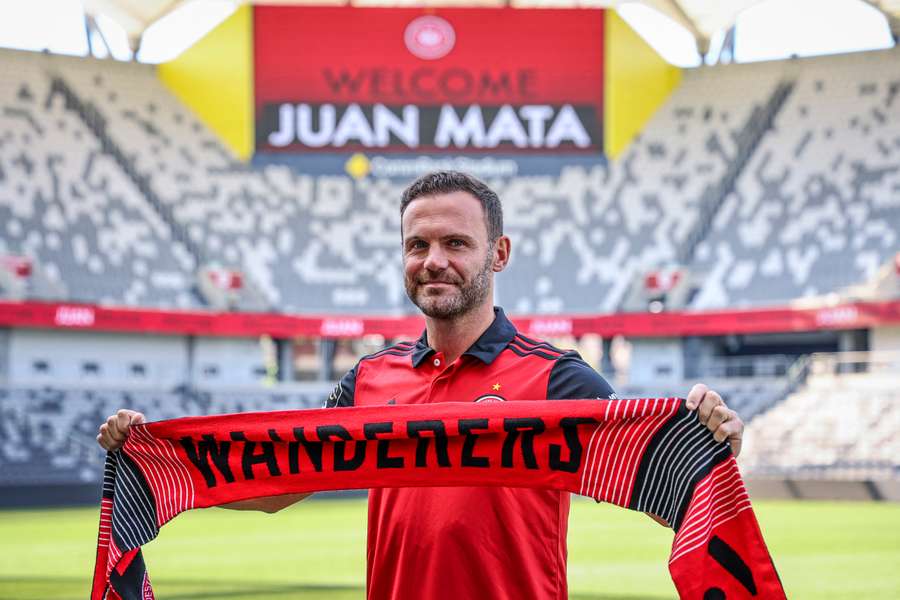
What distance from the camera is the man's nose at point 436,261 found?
2859mm

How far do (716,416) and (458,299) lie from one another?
2.57 feet

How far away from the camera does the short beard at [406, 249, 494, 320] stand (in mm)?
2904

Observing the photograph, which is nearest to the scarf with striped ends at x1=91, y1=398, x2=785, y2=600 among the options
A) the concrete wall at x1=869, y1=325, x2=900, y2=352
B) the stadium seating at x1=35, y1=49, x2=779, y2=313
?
the concrete wall at x1=869, y1=325, x2=900, y2=352

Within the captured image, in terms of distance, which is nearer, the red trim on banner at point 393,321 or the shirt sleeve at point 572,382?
the shirt sleeve at point 572,382

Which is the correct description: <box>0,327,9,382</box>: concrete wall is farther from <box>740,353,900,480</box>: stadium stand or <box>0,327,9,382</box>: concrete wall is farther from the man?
the man

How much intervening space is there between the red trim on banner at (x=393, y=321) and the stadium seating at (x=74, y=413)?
1942 millimetres

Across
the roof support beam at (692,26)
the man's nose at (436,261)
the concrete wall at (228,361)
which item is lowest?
the concrete wall at (228,361)

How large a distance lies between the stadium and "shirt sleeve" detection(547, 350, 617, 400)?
2470 centimetres

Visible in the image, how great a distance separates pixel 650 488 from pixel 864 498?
1896 centimetres

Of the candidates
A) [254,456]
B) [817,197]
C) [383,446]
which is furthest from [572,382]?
[817,197]

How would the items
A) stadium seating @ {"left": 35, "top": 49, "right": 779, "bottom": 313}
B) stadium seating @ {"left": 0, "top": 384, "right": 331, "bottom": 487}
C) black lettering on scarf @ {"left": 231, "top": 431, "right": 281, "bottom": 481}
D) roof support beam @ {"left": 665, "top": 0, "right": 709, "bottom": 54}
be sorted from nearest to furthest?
black lettering on scarf @ {"left": 231, "top": 431, "right": 281, "bottom": 481} < stadium seating @ {"left": 0, "top": 384, "right": 331, "bottom": 487} < stadium seating @ {"left": 35, "top": 49, "right": 779, "bottom": 313} < roof support beam @ {"left": 665, "top": 0, "right": 709, "bottom": 54}

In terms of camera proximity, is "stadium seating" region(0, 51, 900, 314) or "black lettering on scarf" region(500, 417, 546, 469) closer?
"black lettering on scarf" region(500, 417, 546, 469)

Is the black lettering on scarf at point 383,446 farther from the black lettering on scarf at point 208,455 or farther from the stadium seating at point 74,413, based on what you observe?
the stadium seating at point 74,413

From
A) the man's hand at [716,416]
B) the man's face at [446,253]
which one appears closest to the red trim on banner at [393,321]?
the man's face at [446,253]
